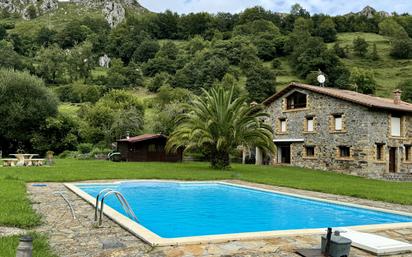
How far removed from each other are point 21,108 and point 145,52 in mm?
63920

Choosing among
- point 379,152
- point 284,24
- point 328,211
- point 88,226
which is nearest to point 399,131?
point 379,152

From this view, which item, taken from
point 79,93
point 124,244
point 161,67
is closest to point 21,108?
point 79,93

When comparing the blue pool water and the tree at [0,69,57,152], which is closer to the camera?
the blue pool water

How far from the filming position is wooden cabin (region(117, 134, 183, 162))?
114ft

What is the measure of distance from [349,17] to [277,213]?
108 meters

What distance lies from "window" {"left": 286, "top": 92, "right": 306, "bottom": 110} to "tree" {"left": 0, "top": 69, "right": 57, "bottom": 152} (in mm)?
25170

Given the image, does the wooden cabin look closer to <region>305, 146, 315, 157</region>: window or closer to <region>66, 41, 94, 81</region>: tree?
<region>305, 146, 315, 157</region>: window

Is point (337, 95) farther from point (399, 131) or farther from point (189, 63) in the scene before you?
point (189, 63)

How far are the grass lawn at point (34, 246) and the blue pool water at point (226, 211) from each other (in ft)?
9.93

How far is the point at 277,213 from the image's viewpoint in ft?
36.3

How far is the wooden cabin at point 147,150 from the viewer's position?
34844 millimetres

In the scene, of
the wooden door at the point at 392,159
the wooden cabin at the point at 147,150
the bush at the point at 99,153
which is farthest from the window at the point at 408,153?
the bush at the point at 99,153

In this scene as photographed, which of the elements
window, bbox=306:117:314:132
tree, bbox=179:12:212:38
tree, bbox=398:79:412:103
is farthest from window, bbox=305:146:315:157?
tree, bbox=179:12:212:38

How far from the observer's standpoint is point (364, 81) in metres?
66.2
